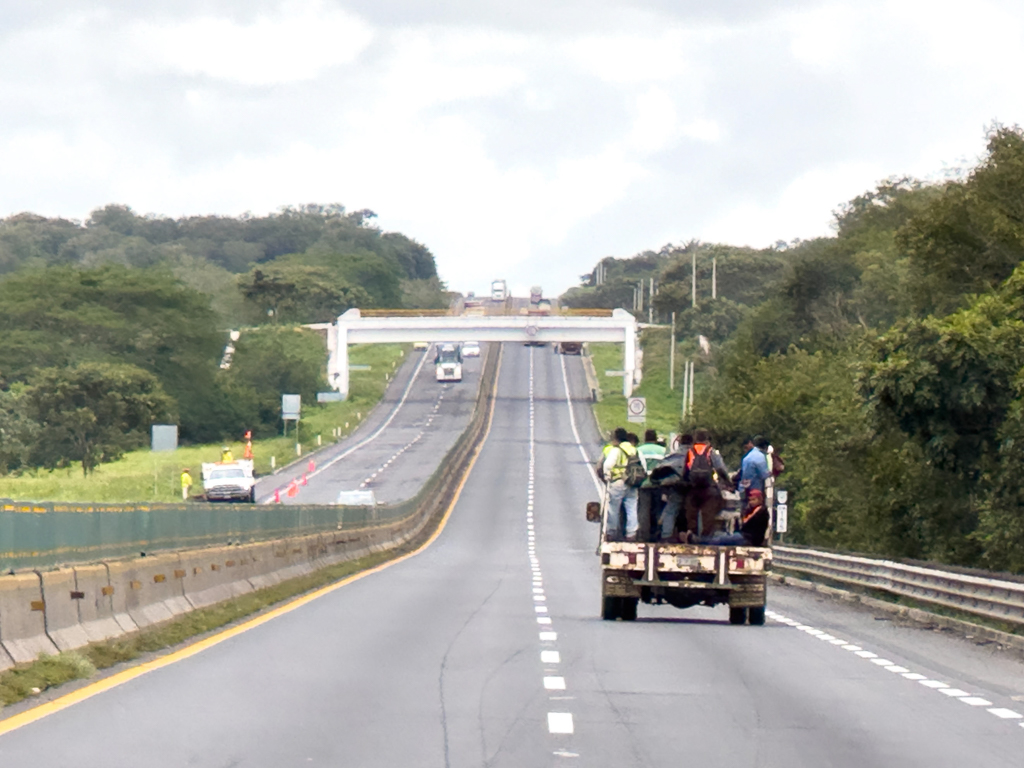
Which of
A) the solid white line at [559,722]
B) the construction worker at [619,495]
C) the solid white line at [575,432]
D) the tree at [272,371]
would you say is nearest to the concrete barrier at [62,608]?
the solid white line at [559,722]

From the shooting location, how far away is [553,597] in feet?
96.4

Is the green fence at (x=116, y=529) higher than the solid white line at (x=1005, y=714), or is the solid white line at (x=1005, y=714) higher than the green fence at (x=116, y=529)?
the green fence at (x=116, y=529)

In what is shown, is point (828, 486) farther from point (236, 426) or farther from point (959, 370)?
point (236, 426)

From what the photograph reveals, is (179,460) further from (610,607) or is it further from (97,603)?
(97,603)

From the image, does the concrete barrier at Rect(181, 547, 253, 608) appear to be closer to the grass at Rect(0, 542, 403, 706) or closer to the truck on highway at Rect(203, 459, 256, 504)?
the grass at Rect(0, 542, 403, 706)

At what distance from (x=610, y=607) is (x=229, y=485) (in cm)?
5097

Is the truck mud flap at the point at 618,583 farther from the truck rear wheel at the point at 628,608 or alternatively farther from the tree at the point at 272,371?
the tree at the point at 272,371

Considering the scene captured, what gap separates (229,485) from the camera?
7194cm

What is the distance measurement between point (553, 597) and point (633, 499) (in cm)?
718

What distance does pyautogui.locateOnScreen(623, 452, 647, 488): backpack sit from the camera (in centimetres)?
2233

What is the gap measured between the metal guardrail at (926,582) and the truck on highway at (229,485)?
3557 centimetres

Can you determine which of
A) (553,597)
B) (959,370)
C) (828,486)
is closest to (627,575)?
(553,597)

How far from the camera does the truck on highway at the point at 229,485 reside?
71.7m

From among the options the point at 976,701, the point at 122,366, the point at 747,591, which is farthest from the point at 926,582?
the point at 122,366
